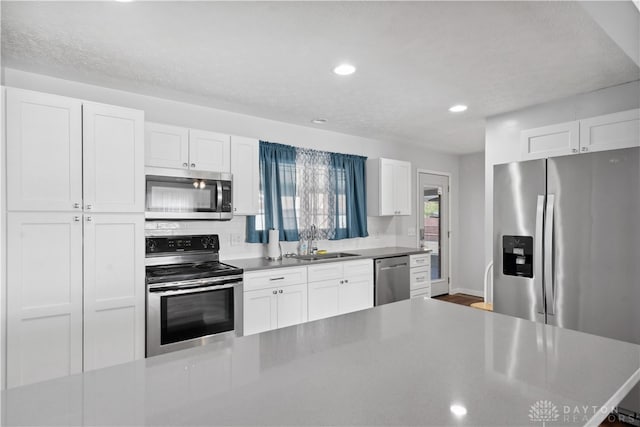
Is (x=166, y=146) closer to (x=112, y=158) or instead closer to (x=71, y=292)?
(x=112, y=158)

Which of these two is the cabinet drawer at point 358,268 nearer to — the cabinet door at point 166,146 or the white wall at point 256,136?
the white wall at point 256,136

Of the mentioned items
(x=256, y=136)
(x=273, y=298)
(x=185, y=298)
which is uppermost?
(x=256, y=136)

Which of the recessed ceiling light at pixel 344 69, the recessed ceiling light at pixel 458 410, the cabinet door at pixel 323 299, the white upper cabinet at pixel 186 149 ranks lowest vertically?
the cabinet door at pixel 323 299

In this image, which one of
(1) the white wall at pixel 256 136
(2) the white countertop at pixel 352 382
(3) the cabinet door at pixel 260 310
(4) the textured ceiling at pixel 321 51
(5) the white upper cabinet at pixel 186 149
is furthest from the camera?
(3) the cabinet door at pixel 260 310

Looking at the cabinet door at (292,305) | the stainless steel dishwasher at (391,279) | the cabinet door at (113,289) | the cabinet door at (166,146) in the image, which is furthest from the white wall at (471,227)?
the cabinet door at (113,289)

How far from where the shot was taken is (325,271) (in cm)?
374

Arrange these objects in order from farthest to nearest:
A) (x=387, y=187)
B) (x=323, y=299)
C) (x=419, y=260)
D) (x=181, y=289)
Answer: (x=387, y=187), (x=419, y=260), (x=323, y=299), (x=181, y=289)

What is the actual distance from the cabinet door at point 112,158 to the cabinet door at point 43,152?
0.19 feet

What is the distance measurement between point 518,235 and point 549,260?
0.28 meters

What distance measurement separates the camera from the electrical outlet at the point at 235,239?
376 centimetres

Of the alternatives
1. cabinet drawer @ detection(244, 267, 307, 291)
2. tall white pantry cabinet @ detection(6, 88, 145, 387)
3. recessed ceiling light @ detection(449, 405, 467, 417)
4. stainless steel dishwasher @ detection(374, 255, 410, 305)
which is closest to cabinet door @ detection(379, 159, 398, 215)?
stainless steel dishwasher @ detection(374, 255, 410, 305)

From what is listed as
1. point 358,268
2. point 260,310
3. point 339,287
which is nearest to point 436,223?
point 358,268

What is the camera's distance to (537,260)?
256cm

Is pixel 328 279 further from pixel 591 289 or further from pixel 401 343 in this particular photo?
pixel 401 343
